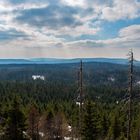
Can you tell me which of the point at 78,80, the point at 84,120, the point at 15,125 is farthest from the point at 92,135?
the point at 78,80

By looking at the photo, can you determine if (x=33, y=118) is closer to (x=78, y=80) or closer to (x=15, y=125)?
(x=15, y=125)

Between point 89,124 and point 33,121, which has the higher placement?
point 89,124

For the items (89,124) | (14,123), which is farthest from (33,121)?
(14,123)

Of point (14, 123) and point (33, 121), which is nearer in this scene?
point (14, 123)

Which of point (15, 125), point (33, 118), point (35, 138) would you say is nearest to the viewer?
point (15, 125)

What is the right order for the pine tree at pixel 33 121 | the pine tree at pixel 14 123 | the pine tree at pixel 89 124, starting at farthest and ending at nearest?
the pine tree at pixel 33 121, the pine tree at pixel 89 124, the pine tree at pixel 14 123

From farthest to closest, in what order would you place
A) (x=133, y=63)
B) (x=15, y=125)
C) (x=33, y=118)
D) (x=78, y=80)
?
(x=33, y=118), (x=15, y=125), (x=78, y=80), (x=133, y=63)

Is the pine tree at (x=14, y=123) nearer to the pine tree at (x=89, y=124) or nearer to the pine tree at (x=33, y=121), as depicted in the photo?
the pine tree at (x=89, y=124)

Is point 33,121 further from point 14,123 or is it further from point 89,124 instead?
point 14,123

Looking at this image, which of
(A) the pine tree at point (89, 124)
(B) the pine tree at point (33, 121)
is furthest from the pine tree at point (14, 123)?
(B) the pine tree at point (33, 121)

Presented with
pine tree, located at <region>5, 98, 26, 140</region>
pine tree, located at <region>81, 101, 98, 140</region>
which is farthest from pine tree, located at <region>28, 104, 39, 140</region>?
pine tree, located at <region>5, 98, 26, 140</region>

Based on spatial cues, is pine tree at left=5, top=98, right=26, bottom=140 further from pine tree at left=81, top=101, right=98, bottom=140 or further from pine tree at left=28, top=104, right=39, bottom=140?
pine tree at left=28, top=104, right=39, bottom=140
